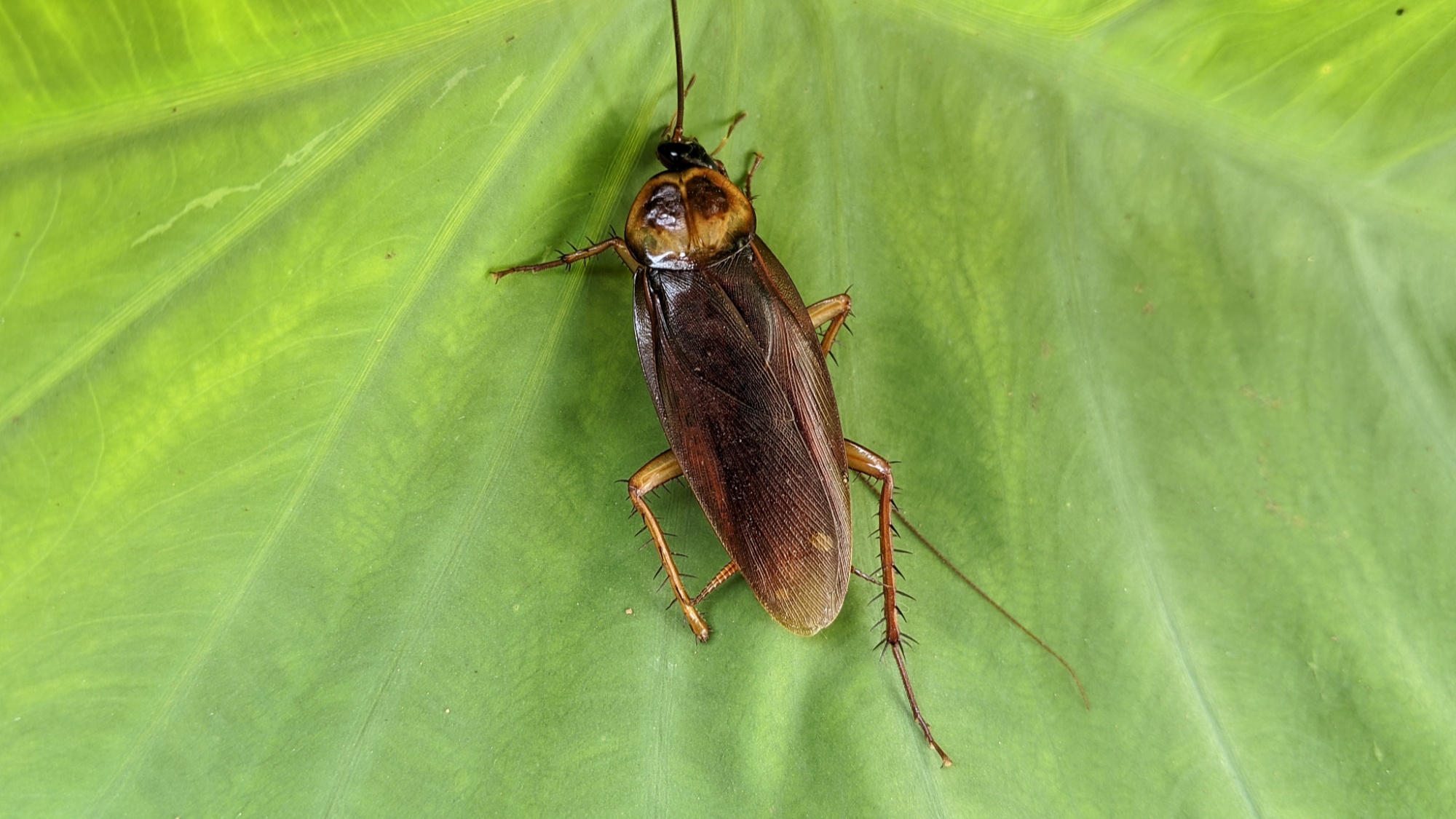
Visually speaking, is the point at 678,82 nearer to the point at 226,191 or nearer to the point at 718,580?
the point at 226,191

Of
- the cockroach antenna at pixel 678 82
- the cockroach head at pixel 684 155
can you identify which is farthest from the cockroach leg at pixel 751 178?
the cockroach antenna at pixel 678 82

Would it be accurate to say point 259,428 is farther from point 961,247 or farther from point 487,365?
point 961,247

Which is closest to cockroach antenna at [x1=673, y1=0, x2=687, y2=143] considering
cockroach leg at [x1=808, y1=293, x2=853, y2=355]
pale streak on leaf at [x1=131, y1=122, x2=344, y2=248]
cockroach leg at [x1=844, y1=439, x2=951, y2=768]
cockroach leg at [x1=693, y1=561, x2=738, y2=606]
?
cockroach leg at [x1=808, y1=293, x2=853, y2=355]

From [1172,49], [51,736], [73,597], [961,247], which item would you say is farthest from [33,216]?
[1172,49]

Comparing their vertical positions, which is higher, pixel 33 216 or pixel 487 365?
pixel 33 216

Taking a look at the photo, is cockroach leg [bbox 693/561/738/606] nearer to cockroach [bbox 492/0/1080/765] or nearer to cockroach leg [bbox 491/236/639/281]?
cockroach [bbox 492/0/1080/765]

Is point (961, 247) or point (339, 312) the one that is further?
point (961, 247)

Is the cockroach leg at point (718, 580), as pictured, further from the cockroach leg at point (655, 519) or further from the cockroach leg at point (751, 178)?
the cockroach leg at point (751, 178)

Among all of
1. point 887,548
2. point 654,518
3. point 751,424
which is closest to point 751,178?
point 751,424
